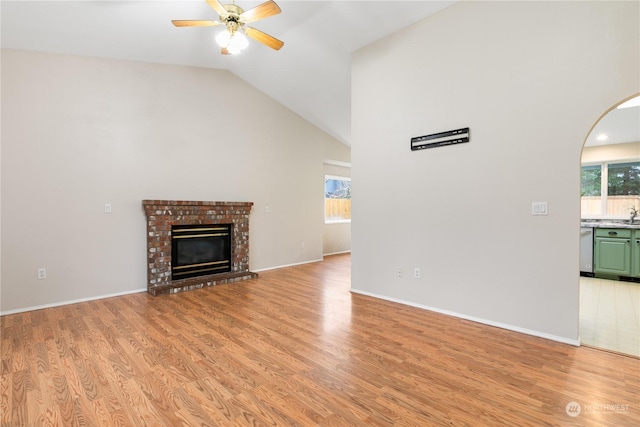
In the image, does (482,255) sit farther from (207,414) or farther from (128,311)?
(128,311)

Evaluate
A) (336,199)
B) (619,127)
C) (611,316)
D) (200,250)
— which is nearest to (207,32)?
(200,250)

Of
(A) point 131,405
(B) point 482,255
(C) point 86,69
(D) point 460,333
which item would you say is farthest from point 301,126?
(A) point 131,405

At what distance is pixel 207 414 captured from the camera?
5.82 ft

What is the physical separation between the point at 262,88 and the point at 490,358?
17.4 feet

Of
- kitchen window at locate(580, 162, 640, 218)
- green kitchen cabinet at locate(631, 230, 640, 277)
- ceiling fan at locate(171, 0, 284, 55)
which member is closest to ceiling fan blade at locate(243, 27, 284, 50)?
ceiling fan at locate(171, 0, 284, 55)

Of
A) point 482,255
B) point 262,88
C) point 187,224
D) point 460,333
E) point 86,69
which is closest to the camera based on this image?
point 460,333

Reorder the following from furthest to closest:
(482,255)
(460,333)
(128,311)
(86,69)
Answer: (86,69)
(128,311)
(482,255)
(460,333)

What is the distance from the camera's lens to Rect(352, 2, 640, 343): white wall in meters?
2.61

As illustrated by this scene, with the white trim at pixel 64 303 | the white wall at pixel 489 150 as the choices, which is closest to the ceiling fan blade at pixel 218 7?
the white wall at pixel 489 150

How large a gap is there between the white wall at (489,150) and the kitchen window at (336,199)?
11.3 ft

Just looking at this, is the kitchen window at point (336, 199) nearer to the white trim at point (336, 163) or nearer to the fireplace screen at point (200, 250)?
the white trim at point (336, 163)

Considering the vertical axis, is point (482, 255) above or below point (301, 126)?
below

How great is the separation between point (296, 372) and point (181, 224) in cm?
326

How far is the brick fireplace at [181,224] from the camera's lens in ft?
14.4
